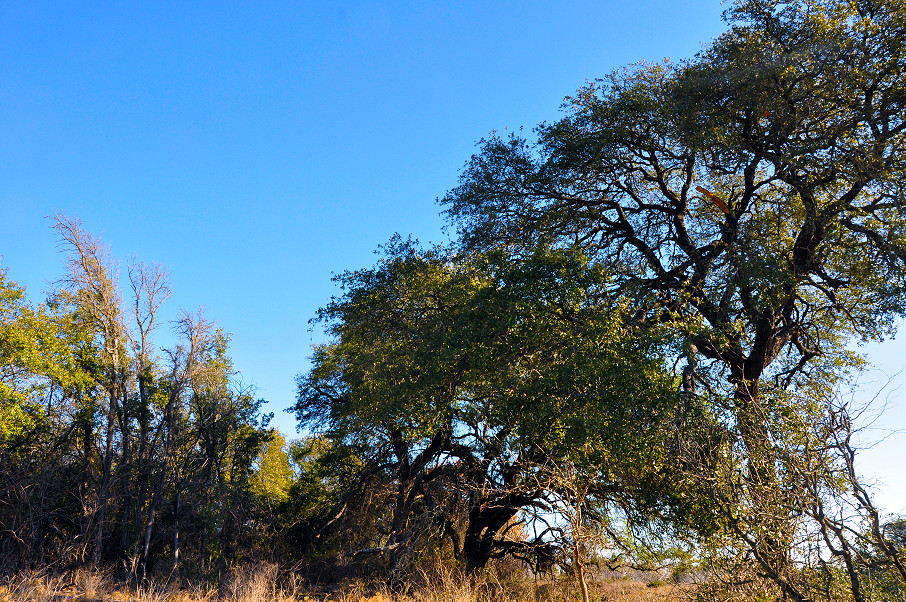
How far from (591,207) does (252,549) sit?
15779 mm

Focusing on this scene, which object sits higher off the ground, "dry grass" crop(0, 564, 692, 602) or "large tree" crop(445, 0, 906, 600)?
"large tree" crop(445, 0, 906, 600)

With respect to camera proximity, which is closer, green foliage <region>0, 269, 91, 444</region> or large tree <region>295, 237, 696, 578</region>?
large tree <region>295, 237, 696, 578</region>

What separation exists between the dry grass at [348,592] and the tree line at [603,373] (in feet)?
2.97

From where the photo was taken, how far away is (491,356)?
12.6m

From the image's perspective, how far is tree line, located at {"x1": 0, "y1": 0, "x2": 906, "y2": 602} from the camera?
31.6ft

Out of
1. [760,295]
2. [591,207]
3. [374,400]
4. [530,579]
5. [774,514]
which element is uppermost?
[591,207]

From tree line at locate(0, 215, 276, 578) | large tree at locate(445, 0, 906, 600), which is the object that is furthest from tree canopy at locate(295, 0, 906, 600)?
tree line at locate(0, 215, 276, 578)

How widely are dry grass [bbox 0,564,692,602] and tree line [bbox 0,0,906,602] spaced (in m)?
0.91

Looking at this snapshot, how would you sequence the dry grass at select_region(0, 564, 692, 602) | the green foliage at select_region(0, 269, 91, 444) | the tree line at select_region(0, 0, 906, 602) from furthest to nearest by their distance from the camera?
the green foliage at select_region(0, 269, 91, 444) < the dry grass at select_region(0, 564, 692, 602) < the tree line at select_region(0, 0, 906, 602)

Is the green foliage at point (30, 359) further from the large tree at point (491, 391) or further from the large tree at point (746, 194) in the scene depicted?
the large tree at point (746, 194)

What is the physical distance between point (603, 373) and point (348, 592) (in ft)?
32.5

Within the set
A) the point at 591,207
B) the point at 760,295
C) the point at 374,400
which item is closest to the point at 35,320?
the point at 374,400

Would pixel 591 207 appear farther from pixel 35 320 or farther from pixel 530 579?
pixel 35 320

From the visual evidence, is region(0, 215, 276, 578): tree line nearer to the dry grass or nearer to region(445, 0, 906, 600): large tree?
the dry grass
